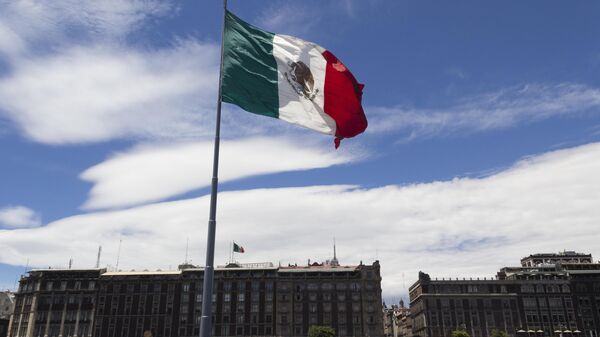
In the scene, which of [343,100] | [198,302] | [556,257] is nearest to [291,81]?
[343,100]

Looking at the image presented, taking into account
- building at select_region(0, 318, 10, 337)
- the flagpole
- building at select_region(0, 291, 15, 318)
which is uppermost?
building at select_region(0, 291, 15, 318)

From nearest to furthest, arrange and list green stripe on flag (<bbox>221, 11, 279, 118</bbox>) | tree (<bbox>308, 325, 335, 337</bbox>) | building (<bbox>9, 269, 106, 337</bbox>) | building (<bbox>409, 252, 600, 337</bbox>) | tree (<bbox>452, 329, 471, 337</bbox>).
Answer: green stripe on flag (<bbox>221, 11, 279, 118</bbox>) < tree (<bbox>308, 325, 335, 337</bbox>) < tree (<bbox>452, 329, 471, 337</bbox>) < building (<bbox>9, 269, 106, 337</bbox>) < building (<bbox>409, 252, 600, 337</bbox>)

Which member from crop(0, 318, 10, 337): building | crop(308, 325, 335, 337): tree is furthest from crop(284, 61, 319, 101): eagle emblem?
crop(0, 318, 10, 337): building

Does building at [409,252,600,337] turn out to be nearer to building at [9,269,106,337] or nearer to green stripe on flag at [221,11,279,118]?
building at [9,269,106,337]

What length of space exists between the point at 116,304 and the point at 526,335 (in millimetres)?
101867

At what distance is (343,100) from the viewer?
20047mm

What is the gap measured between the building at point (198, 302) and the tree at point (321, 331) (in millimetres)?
6910

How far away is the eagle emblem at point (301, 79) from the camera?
65.3 feet

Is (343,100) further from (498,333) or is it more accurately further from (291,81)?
(498,333)

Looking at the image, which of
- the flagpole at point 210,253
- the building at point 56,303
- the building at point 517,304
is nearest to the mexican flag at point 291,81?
the flagpole at point 210,253

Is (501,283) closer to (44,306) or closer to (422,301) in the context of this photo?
(422,301)

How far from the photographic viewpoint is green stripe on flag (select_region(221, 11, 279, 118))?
18922mm

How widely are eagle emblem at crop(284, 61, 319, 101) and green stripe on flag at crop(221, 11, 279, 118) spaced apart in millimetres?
644

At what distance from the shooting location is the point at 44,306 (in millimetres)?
129000
